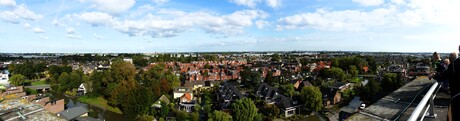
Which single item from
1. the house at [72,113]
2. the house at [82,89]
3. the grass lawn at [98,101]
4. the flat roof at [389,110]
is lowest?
the grass lawn at [98,101]

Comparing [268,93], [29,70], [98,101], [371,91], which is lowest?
[98,101]

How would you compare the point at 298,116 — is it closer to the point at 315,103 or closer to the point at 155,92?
the point at 315,103

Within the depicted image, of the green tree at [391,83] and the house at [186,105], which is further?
the green tree at [391,83]

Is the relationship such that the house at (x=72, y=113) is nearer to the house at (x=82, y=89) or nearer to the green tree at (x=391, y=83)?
the house at (x=82, y=89)

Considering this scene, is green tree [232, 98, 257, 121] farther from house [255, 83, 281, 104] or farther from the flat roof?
the flat roof

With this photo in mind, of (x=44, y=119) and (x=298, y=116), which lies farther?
(x=298, y=116)

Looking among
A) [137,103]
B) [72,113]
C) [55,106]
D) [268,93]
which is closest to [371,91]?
[268,93]

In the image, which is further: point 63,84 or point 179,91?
point 63,84

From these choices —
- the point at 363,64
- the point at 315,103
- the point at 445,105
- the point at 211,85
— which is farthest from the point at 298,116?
the point at 363,64

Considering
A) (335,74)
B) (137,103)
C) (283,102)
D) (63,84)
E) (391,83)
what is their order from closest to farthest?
(137,103), (283,102), (391,83), (63,84), (335,74)

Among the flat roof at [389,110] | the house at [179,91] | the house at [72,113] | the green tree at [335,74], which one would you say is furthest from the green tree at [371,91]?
the house at [72,113]

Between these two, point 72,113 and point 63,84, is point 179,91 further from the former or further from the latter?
point 63,84
